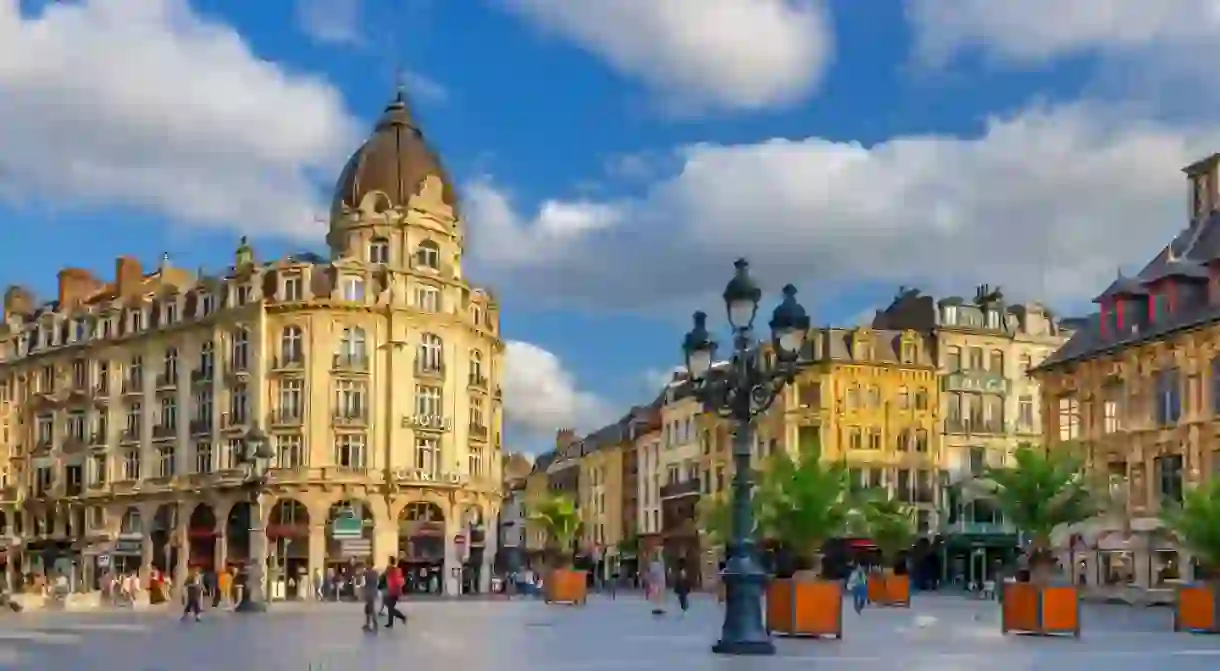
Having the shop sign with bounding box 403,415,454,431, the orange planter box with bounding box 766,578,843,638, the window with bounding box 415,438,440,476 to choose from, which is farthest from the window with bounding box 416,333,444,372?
the orange planter box with bounding box 766,578,843,638

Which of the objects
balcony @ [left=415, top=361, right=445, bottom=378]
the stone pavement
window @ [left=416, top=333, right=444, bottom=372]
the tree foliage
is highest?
window @ [left=416, top=333, right=444, bottom=372]

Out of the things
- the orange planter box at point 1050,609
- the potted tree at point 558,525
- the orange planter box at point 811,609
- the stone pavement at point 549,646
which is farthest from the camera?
the potted tree at point 558,525

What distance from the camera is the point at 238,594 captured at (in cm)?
6794

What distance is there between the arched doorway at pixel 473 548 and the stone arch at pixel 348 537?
6.00 metres

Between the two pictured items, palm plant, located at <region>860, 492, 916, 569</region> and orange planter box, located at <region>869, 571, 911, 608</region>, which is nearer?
orange planter box, located at <region>869, 571, 911, 608</region>

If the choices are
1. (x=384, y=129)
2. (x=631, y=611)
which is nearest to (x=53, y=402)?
(x=384, y=129)

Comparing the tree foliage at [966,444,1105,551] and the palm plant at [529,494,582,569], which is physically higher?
the tree foliage at [966,444,1105,551]

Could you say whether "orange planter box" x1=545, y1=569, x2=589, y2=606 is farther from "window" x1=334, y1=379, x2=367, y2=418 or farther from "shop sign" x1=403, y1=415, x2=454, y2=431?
"window" x1=334, y1=379, x2=367, y2=418

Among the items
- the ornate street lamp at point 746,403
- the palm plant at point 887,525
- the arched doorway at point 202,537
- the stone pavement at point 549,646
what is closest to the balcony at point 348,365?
the arched doorway at point 202,537

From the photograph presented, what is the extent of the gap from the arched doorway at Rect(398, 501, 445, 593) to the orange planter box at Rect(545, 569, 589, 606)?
18.3 metres

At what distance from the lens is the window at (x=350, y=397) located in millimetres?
77750

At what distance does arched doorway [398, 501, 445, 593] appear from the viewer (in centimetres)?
7788

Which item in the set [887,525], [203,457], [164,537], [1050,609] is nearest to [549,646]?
[1050,609]

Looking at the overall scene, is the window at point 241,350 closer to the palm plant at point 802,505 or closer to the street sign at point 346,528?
the street sign at point 346,528
